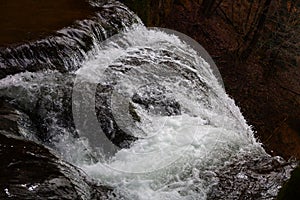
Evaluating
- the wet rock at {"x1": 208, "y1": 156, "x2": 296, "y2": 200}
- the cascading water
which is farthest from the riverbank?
the wet rock at {"x1": 208, "y1": 156, "x2": 296, "y2": 200}

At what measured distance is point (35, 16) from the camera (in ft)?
20.6

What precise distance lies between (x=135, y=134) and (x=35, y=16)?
2946mm

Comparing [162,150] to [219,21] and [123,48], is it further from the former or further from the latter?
[219,21]

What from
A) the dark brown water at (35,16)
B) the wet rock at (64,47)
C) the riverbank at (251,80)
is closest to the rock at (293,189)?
the wet rock at (64,47)

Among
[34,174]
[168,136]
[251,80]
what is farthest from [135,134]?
[251,80]

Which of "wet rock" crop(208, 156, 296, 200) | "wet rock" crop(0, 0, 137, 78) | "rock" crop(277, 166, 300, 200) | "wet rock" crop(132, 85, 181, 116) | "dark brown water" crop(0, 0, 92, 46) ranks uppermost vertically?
"rock" crop(277, 166, 300, 200)

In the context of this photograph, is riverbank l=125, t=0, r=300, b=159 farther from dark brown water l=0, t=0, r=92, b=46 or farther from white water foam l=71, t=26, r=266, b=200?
white water foam l=71, t=26, r=266, b=200

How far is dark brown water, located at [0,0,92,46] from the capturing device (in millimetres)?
→ 5422

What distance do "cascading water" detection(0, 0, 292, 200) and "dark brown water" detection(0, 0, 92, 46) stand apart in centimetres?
51

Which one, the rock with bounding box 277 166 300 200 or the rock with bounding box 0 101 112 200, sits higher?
the rock with bounding box 277 166 300 200

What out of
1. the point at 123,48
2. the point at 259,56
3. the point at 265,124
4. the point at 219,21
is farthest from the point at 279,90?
the point at 123,48

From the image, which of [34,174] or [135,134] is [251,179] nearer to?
[135,134]

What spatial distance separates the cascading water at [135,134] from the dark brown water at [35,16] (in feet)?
1.67

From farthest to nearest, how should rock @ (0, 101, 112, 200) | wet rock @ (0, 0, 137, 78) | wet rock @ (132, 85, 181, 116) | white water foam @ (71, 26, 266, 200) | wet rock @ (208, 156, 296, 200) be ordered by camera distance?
1. wet rock @ (132, 85, 181, 116)
2. wet rock @ (0, 0, 137, 78)
3. wet rock @ (208, 156, 296, 200)
4. white water foam @ (71, 26, 266, 200)
5. rock @ (0, 101, 112, 200)
